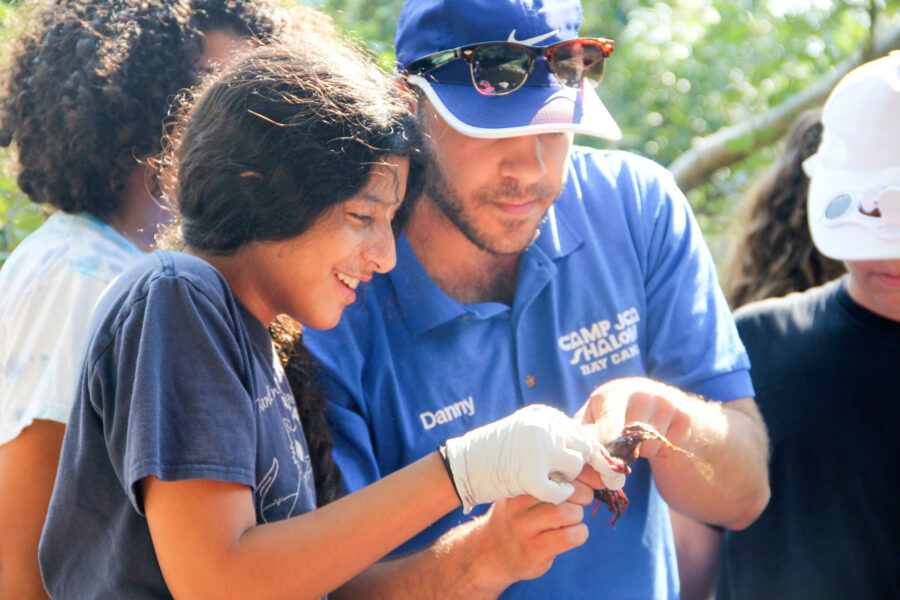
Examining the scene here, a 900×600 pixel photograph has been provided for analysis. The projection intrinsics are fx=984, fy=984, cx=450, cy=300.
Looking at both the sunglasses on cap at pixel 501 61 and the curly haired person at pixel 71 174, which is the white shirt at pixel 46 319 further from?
the sunglasses on cap at pixel 501 61

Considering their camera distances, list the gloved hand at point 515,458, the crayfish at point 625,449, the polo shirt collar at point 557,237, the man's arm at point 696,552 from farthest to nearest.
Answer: the man's arm at point 696,552 → the polo shirt collar at point 557,237 → the crayfish at point 625,449 → the gloved hand at point 515,458

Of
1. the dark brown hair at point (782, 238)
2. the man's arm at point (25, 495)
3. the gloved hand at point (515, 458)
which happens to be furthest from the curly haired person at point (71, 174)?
the dark brown hair at point (782, 238)

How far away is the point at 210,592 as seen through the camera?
1.77 meters

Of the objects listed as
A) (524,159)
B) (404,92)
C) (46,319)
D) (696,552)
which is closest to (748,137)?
(696,552)

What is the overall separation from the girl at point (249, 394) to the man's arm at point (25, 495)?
0.24m

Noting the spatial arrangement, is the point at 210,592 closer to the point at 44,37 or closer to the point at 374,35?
the point at 44,37

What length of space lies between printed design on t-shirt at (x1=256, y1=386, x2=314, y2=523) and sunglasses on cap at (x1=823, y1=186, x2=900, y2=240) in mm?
1821

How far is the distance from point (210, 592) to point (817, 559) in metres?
1.97

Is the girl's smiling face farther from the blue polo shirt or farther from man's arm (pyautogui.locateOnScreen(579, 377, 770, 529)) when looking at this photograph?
man's arm (pyautogui.locateOnScreen(579, 377, 770, 529))

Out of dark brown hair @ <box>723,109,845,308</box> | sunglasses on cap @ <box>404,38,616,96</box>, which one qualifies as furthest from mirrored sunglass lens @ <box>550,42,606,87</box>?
dark brown hair @ <box>723,109,845,308</box>

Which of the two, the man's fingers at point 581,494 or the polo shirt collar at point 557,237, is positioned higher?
the polo shirt collar at point 557,237

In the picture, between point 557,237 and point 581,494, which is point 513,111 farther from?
point 581,494

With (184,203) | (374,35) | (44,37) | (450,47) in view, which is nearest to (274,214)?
(184,203)

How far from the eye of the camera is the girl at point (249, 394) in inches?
69.1
